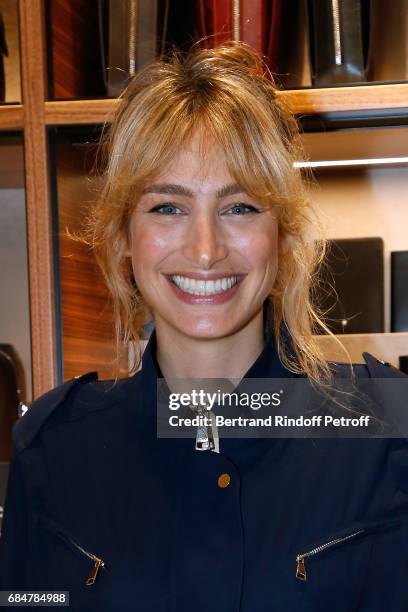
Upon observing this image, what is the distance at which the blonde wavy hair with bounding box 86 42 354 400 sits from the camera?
0.90 m

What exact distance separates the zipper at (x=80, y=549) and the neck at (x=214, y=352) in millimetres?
232

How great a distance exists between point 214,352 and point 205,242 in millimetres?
144

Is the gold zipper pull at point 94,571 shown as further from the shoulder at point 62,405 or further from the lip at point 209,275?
the lip at point 209,275

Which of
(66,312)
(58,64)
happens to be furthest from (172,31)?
(66,312)

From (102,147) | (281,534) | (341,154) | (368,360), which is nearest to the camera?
(281,534)

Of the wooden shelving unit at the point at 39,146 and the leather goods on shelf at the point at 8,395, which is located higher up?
the wooden shelving unit at the point at 39,146

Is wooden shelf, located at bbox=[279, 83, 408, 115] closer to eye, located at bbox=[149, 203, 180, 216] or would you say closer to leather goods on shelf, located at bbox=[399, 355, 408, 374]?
eye, located at bbox=[149, 203, 180, 216]

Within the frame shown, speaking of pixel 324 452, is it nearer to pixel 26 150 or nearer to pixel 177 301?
pixel 177 301

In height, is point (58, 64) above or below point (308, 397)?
above

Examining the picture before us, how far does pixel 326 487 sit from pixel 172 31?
0.66 metres

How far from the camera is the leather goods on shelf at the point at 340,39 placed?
106 centimetres

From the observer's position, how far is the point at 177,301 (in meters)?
0.93

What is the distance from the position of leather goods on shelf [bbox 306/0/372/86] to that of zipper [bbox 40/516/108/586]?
67 centimetres

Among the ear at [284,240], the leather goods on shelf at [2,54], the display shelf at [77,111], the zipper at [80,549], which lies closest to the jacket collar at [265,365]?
the ear at [284,240]
